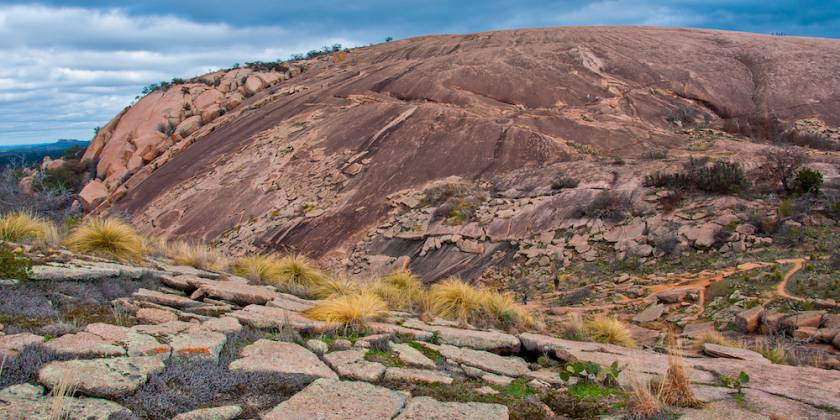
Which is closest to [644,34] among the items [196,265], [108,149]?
[196,265]

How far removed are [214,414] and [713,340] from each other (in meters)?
6.52

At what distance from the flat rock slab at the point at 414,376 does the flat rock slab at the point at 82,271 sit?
3.90 m

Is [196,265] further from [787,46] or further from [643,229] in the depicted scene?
[787,46]

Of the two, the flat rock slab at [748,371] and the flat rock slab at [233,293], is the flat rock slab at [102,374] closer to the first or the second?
the flat rock slab at [233,293]

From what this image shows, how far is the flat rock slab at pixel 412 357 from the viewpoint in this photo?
205 inches

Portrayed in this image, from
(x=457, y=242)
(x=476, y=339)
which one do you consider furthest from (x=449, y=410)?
(x=457, y=242)

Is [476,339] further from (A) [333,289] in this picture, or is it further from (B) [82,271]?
(B) [82,271]

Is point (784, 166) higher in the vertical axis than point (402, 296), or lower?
higher

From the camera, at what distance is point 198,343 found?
471 centimetres

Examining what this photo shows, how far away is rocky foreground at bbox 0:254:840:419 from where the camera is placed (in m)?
3.64

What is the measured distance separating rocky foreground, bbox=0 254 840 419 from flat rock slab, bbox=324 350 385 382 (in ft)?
0.06

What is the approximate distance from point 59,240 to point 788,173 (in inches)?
600

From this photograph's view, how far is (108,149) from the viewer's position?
27594 mm

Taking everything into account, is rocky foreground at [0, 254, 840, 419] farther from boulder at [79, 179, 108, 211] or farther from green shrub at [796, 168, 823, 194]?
boulder at [79, 179, 108, 211]
